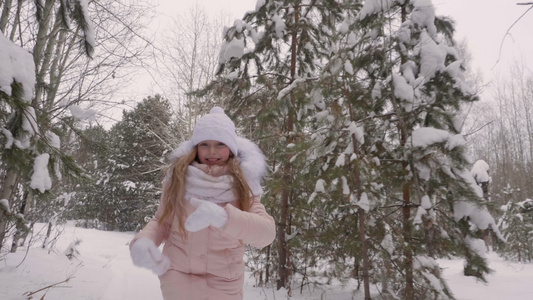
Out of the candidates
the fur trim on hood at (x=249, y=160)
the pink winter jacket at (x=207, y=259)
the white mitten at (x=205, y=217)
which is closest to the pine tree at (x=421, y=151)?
the fur trim on hood at (x=249, y=160)

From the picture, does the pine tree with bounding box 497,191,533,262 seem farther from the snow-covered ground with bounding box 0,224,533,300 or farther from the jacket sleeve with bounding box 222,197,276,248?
the jacket sleeve with bounding box 222,197,276,248

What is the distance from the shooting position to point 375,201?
4.30 m

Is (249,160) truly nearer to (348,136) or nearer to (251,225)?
(251,225)

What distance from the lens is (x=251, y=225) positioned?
1651mm

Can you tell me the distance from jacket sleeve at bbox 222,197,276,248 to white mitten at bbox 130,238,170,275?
15.1 inches

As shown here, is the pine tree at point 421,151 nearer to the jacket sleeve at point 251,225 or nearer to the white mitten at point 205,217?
the jacket sleeve at point 251,225

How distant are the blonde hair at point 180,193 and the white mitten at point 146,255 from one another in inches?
7.4

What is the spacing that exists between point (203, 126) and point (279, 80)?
16.3ft

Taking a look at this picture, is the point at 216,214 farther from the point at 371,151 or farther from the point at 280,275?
the point at 280,275

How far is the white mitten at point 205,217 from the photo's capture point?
139 centimetres

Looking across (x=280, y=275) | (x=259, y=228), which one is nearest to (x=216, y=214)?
(x=259, y=228)

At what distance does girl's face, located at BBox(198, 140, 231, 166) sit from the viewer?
204 centimetres

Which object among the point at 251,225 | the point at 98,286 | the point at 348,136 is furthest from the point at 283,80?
the point at 251,225

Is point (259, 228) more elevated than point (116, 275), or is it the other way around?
point (259, 228)
